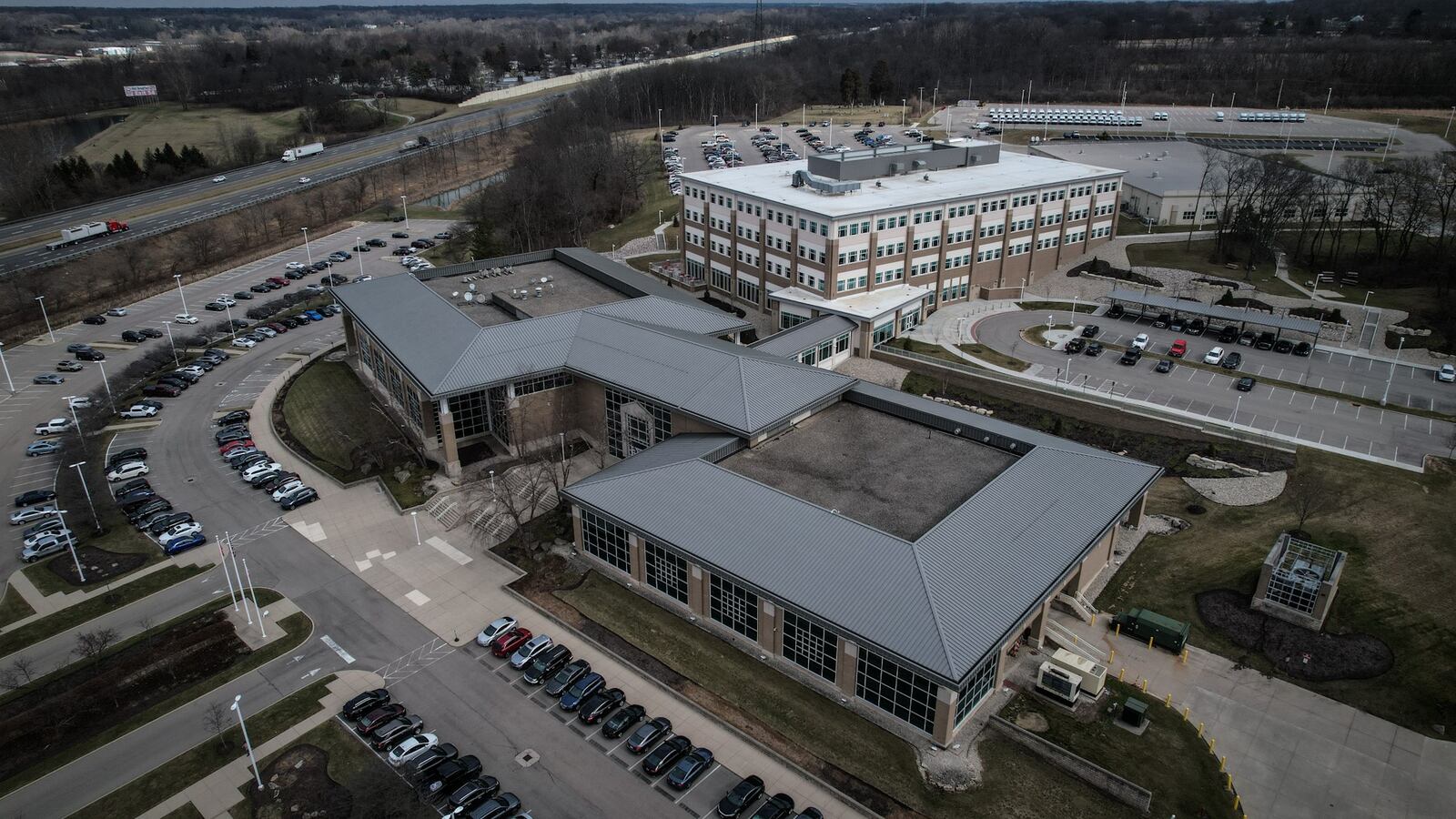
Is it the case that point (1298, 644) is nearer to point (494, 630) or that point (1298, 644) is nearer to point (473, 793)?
point (473, 793)

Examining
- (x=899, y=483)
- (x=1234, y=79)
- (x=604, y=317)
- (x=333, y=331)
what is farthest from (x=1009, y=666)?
(x=1234, y=79)

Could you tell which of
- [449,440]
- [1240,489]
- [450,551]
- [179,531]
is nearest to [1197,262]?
[1240,489]

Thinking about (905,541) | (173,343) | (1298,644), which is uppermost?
(905,541)

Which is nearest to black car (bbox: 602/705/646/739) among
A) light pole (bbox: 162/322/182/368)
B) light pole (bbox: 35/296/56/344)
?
light pole (bbox: 162/322/182/368)

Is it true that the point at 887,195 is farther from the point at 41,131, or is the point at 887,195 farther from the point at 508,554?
the point at 41,131

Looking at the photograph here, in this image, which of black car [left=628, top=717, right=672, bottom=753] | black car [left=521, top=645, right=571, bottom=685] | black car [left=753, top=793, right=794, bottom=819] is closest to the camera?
black car [left=753, top=793, right=794, bottom=819]

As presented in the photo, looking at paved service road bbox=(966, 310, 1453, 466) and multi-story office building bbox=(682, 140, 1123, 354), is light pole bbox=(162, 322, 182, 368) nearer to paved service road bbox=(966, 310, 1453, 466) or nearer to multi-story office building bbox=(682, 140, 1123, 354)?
multi-story office building bbox=(682, 140, 1123, 354)

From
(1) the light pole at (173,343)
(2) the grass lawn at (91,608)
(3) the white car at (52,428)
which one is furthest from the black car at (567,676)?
(1) the light pole at (173,343)
